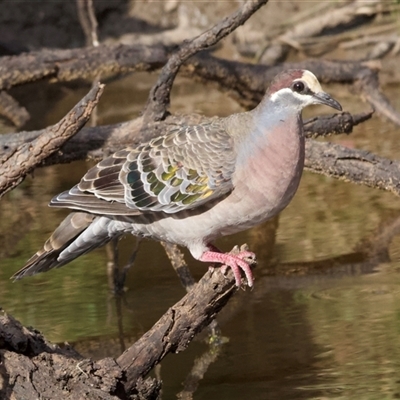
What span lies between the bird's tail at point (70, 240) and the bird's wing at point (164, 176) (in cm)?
18

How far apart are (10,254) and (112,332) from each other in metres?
1.38

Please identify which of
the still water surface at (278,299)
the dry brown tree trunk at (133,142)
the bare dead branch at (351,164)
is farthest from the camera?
the bare dead branch at (351,164)

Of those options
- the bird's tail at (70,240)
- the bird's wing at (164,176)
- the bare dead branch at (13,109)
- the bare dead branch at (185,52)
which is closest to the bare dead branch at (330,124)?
the bare dead branch at (185,52)

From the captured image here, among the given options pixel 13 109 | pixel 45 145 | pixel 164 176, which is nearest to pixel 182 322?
pixel 164 176

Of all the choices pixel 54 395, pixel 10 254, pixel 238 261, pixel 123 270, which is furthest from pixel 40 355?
pixel 10 254

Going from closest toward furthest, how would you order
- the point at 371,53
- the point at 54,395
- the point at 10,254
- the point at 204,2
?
1. the point at 54,395
2. the point at 10,254
3. the point at 371,53
4. the point at 204,2

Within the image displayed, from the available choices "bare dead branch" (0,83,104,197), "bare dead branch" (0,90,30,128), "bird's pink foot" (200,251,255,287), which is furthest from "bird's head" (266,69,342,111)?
"bare dead branch" (0,90,30,128)

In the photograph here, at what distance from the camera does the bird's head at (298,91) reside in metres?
4.54

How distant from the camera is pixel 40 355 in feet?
12.7

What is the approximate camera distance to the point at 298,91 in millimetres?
4562

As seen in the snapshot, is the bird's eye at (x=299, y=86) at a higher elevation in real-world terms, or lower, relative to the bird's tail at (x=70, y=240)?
higher

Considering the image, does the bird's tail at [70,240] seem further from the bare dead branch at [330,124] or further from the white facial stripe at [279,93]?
the bare dead branch at [330,124]

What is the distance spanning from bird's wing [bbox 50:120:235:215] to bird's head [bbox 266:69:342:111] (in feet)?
1.10

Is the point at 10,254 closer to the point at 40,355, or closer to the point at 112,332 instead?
the point at 112,332
